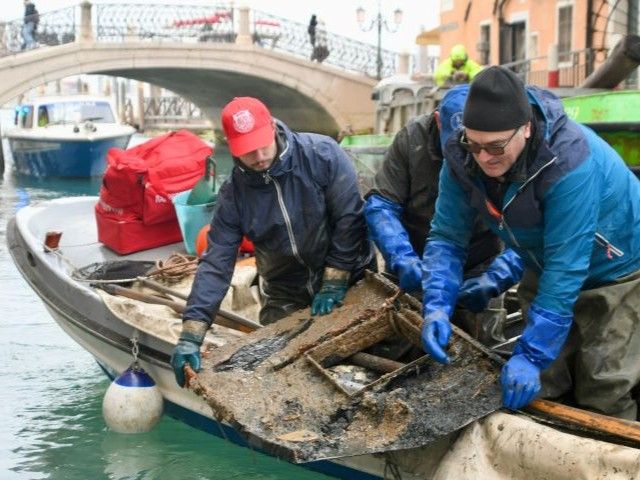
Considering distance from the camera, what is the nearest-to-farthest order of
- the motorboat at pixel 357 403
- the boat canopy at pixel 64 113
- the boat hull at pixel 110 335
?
the motorboat at pixel 357 403, the boat hull at pixel 110 335, the boat canopy at pixel 64 113

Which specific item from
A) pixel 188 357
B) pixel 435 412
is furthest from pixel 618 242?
pixel 188 357

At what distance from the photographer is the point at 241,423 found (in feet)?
12.4

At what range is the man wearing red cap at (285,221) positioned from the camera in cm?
427

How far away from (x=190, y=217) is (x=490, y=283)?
10.0 ft

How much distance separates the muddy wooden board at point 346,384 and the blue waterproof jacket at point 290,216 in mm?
225

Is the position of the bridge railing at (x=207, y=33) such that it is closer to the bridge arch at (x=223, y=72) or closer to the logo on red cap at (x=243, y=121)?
the bridge arch at (x=223, y=72)

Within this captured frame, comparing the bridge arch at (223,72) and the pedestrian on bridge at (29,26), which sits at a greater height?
the pedestrian on bridge at (29,26)

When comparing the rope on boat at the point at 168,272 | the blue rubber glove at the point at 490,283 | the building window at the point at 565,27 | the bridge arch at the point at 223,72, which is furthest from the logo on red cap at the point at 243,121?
the bridge arch at the point at 223,72

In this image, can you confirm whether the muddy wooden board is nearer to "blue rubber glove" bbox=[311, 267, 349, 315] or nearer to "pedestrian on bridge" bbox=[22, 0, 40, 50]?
"blue rubber glove" bbox=[311, 267, 349, 315]

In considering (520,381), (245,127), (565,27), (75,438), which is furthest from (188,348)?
(565,27)

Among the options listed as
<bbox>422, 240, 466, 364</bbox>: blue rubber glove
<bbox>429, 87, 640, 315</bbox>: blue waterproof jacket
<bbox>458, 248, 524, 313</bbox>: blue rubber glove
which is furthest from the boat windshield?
<bbox>429, 87, 640, 315</bbox>: blue waterproof jacket

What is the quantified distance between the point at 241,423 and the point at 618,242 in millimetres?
1511

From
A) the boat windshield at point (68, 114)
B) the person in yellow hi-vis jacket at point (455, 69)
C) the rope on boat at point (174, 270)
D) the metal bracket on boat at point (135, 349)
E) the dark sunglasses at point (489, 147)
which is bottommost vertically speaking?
the metal bracket on boat at point (135, 349)

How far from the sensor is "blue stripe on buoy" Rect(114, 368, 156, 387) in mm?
5355
